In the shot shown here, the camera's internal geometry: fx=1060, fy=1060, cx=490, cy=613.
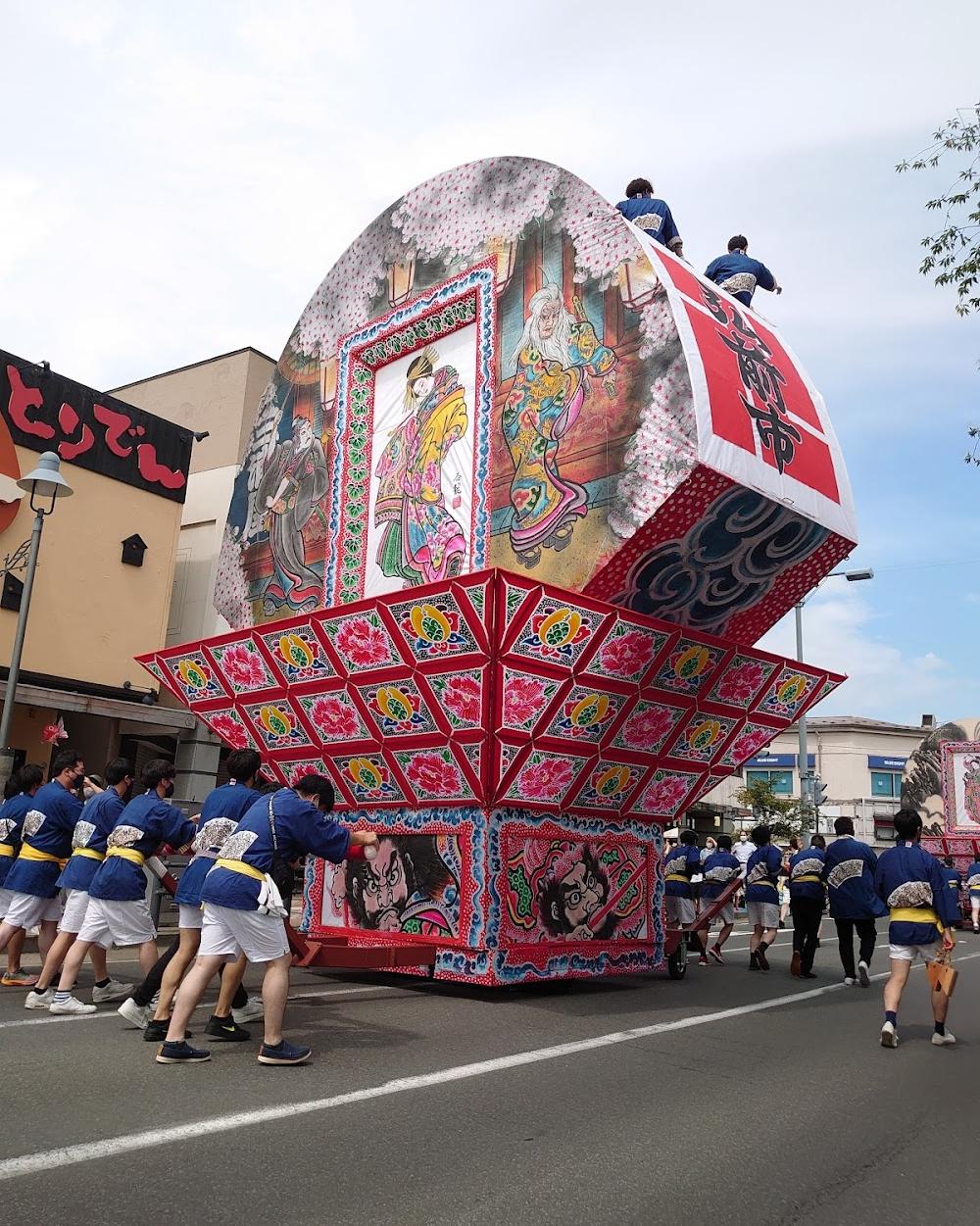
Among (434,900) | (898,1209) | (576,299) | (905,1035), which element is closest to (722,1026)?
(905,1035)

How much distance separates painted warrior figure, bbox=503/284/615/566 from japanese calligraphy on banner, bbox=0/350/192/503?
1195cm

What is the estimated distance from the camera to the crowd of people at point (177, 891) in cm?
593

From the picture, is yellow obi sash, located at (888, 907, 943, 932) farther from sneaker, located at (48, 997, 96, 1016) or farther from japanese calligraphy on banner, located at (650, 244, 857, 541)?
sneaker, located at (48, 997, 96, 1016)

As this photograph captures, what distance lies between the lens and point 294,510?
12.5 m

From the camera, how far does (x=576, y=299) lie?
9.55 metres

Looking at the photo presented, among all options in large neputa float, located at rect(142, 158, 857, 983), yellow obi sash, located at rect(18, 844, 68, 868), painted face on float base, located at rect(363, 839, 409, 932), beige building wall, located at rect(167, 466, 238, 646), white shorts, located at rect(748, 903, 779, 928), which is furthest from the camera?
beige building wall, located at rect(167, 466, 238, 646)

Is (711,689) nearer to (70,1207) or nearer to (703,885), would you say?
(703,885)

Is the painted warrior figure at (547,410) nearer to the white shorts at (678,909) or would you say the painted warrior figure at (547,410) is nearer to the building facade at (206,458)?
the white shorts at (678,909)

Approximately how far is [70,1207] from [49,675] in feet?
53.6

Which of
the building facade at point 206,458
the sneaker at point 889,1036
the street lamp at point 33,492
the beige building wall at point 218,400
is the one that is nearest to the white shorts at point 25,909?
the street lamp at point 33,492

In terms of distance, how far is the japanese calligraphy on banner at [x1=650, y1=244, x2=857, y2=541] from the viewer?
856cm

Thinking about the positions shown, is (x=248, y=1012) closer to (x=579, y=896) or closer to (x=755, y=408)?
(x=579, y=896)

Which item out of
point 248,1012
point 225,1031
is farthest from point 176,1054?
point 248,1012

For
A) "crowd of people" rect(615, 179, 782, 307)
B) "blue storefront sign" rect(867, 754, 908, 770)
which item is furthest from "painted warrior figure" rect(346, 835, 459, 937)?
"blue storefront sign" rect(867, 754, 908, 770)
